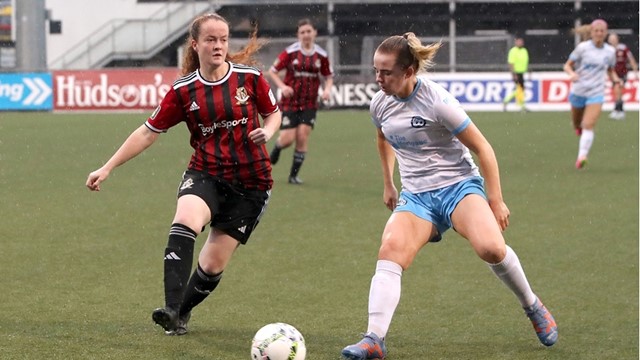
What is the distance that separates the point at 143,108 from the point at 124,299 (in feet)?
74.5

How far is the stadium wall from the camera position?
97.7ft

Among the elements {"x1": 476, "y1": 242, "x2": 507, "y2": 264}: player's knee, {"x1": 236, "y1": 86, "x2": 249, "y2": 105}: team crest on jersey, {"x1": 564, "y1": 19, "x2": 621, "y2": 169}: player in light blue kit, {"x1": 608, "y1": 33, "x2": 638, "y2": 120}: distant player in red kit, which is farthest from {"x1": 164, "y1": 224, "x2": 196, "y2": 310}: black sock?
{"x1": 608, "y1": 33, "x2": 638, "y2": 120}: distant player in red kit

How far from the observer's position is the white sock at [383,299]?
5.84 metres

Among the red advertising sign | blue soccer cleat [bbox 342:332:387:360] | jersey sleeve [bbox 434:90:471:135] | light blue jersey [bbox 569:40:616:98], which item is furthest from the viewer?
the red advertising sign

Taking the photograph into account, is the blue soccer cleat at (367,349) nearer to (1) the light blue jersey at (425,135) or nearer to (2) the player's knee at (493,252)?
(2) the player's knee at (493,252)

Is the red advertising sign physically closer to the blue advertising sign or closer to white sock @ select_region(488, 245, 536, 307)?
the blue advertising sign

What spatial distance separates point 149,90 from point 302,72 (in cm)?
1568

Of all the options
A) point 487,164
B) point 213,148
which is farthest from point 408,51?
point 213,148

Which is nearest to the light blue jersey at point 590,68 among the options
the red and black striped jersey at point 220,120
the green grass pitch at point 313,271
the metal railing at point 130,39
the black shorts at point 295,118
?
the green grass pitch at point 313,271

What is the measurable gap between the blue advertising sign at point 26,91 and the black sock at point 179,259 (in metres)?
24.5

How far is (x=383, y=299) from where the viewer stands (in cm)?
585

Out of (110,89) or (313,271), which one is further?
(110,89)

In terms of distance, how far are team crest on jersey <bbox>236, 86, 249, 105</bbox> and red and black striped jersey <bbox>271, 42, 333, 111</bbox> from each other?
828 centimetres

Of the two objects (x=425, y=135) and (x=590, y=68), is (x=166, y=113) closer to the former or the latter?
(x=425, y=135)
